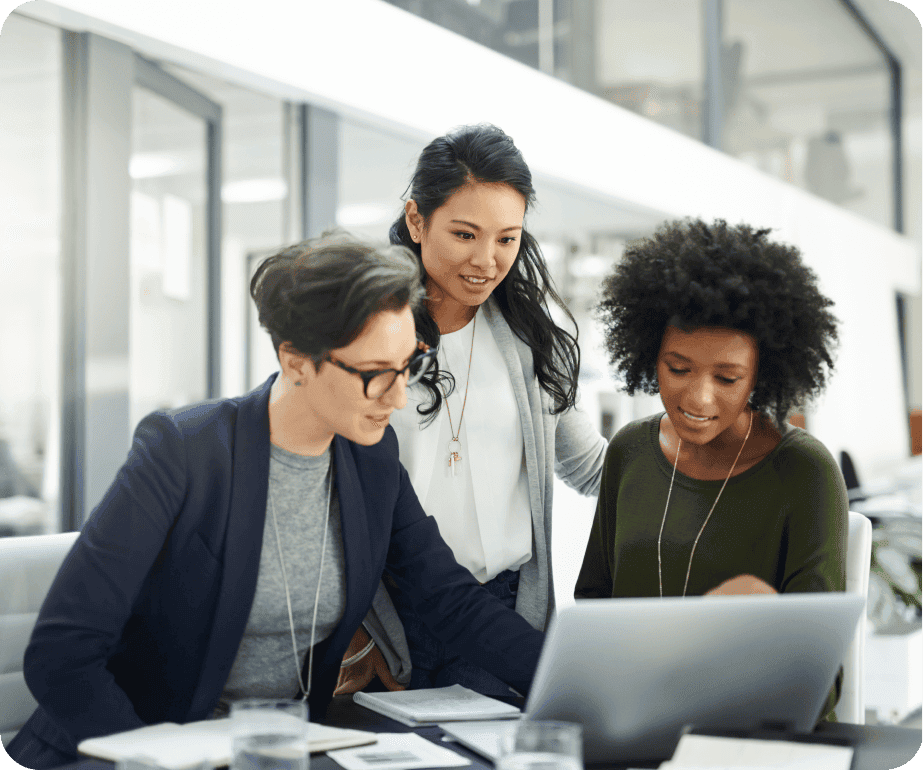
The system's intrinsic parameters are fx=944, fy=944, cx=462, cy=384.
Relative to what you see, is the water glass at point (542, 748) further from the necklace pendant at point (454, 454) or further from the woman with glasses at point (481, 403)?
the necklace pendant at point (454, 454)

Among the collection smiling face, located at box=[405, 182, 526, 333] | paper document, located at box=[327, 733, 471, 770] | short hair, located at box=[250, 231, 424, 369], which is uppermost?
smiling face, located at box=[405, 182, 526, 333]

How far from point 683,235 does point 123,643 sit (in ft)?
3.77

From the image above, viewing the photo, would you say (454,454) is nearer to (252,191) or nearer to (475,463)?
(475,463)

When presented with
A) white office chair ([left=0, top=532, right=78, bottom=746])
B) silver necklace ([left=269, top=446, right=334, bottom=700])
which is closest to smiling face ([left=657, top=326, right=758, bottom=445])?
silver necklace ([left=269, top=446, right=334, bottom=700])

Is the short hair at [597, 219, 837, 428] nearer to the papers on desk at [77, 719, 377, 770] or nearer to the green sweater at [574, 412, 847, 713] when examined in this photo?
the green sweater at [574, 412, 847, 713]

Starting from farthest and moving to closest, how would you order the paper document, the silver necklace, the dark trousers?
the dark trousers < the silver necklace < the paper document

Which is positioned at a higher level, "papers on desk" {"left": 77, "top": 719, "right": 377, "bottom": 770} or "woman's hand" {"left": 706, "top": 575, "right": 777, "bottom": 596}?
"woman's hand" {"left": 706, "top": 575, "right": 777, "bottom": 596}

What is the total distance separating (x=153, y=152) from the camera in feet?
12.0

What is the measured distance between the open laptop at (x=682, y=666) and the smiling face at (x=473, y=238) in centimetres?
83

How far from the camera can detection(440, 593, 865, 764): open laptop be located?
102 centimetres

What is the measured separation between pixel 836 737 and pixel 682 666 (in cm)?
30

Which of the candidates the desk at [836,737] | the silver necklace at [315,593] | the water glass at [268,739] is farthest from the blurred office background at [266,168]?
the water glass at [268,739]

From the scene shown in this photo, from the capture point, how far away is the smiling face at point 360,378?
52.6 inches

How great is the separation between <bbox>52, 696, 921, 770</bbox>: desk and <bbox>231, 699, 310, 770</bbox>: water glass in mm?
165
